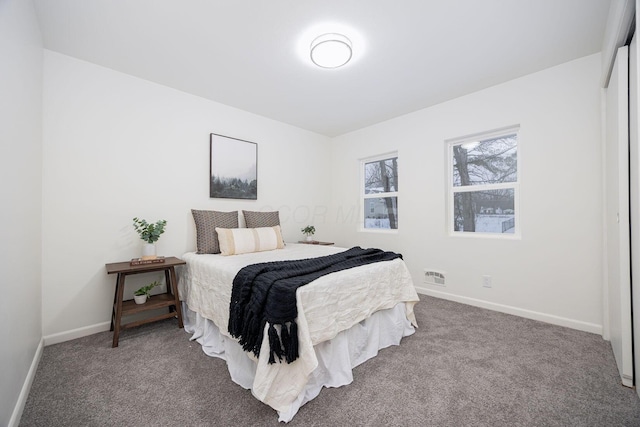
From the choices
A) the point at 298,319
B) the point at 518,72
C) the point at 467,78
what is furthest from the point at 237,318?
the point at 518,72

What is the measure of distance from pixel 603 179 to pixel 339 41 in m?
2.52

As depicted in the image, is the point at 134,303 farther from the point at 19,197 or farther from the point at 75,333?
the point at 19,197

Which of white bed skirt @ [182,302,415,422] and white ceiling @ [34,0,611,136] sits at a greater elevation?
white ceiling @ [34,0,611,136]

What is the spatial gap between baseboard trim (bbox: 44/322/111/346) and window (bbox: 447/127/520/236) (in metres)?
3.86

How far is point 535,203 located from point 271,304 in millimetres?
2737

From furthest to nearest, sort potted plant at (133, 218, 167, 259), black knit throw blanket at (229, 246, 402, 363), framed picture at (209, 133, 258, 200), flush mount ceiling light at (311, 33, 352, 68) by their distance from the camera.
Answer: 1. framed picture at (209, 133, 258, 200)
2. potted plant at (133, 218, 167, 259)
3. flush mount ceiling light at (311, 33, 352, 68)
4. black knit throw blanket at (229, 246, 402, 363)

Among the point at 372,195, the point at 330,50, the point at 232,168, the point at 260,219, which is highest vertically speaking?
the point at 330,50

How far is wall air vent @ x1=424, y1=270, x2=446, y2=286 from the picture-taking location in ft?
10.9

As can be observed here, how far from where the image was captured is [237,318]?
170 cm

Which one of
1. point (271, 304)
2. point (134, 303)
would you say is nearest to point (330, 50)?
point (271, 304)

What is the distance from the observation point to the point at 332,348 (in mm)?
1710

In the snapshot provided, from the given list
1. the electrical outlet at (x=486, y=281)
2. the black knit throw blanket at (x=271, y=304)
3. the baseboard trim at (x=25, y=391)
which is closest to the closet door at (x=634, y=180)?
the electrical outlet at (x=486, y=281)

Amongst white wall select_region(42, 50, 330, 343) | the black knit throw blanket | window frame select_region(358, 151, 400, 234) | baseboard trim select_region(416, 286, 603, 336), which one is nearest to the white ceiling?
white wall select_region(42, 50, 330, 343)

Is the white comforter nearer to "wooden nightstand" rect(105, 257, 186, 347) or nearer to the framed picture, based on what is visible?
"wooden nightstand" rect(105, 257, 186, 347)
